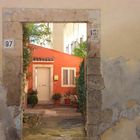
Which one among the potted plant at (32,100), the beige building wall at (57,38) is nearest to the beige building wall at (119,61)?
the potted plant at (32,100)

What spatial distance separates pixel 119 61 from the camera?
28.1ft

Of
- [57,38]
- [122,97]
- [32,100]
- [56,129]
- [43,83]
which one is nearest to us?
[122,97]

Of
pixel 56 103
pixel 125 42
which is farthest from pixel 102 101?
pixel 56 103

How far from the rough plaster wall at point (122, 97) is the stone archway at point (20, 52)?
0.61ft

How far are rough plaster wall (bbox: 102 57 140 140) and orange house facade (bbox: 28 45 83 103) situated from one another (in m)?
14.8

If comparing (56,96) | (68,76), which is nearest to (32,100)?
(56,96)

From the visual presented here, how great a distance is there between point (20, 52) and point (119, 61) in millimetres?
2041

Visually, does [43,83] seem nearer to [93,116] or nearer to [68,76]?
[68,76]

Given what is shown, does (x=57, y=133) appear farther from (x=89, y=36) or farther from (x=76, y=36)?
(x=76, y=36)

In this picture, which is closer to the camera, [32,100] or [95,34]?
[95,34]

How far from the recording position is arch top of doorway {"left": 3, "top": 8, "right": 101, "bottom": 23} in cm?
840

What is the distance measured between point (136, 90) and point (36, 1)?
9.05ft

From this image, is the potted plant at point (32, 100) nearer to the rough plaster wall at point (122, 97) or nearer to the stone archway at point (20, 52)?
the stone archway at point (20, 52)

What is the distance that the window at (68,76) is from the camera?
77.6 feet
